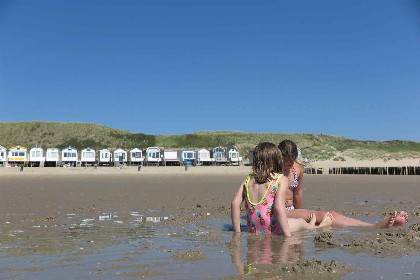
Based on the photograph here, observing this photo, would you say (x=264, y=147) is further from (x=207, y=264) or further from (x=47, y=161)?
(x=47, y=161)

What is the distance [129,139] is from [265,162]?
12160 cm

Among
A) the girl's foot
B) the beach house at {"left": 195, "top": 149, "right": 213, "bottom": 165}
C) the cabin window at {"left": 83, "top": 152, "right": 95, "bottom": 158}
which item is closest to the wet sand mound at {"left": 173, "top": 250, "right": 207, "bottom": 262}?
the girl's foot

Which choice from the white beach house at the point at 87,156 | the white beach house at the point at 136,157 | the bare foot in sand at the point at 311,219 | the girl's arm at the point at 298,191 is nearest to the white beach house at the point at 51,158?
the white beach house at the point at 87,156

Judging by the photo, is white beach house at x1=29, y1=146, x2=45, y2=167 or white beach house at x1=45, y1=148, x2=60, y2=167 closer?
white beach house at x1=29, y1=146, x2=45, y2=167

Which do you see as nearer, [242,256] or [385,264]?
[385,264]

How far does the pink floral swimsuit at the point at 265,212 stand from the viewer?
5398mm

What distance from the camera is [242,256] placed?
13.6ft

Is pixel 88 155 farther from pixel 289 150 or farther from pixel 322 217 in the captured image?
pixel 322 217

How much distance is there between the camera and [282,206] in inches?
208

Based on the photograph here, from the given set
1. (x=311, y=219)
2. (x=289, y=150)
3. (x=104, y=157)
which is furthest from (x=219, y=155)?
(x=311, y=219)

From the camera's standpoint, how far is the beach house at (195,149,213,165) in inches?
2972

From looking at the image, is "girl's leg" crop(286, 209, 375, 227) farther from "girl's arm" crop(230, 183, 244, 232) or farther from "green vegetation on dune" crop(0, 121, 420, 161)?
"green vegetation on dune" crop(0, 121, 420, 161)

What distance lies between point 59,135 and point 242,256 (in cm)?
13461

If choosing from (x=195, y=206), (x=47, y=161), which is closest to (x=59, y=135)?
(x=47, y=161)
